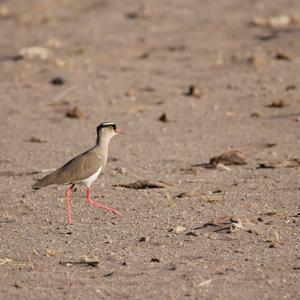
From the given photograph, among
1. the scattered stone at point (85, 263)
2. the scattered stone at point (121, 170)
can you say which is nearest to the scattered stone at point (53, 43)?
the scattered stone at point (121, 170)

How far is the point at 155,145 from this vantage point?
13102 millimetres

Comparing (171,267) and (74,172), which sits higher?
(74,172)

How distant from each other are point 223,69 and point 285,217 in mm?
8347

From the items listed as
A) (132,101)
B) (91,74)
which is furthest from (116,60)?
(132,101)

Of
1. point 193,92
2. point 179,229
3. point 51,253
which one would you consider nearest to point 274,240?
point 179,229

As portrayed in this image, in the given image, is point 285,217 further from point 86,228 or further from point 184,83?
point 184,83

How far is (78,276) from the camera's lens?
782 cm

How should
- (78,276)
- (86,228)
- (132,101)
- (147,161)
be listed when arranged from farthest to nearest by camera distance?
(132,101) → (147,161) → (86,228) → (78,276)

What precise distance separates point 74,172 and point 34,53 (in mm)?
9187

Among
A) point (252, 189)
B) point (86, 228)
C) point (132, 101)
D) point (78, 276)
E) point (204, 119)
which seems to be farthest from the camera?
point (132, 101)

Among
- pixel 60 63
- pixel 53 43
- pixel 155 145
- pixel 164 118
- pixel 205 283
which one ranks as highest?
pixel 53 43

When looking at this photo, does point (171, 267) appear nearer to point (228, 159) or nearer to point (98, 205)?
point (98, 205)

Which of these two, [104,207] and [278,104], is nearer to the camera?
[104,207]

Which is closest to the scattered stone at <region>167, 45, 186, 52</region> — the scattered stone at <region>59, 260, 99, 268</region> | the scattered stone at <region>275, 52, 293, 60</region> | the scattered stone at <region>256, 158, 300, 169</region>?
the scattered stone at <region>275, 52, 293, 60</region>
